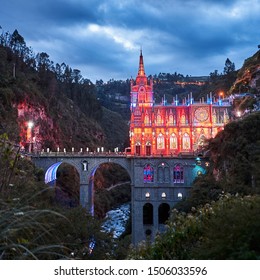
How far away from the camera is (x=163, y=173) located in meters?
54.8

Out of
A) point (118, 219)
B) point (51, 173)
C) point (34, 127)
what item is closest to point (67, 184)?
point (51, 173)

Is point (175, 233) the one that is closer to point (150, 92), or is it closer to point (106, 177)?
point (150, 92)

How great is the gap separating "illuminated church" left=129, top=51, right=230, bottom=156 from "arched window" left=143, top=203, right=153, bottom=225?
1061 cm

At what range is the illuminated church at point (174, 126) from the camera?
6306 cm

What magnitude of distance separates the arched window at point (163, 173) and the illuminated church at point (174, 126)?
7.68 meters

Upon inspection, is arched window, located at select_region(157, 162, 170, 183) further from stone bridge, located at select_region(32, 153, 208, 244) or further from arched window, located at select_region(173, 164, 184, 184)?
arched window, located at select_region(173, 164, 184, 184)

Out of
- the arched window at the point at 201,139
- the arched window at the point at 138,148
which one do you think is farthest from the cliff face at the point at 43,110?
the arched window at the point at 201,139

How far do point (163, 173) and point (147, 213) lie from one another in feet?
24.1

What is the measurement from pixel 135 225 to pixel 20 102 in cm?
3129

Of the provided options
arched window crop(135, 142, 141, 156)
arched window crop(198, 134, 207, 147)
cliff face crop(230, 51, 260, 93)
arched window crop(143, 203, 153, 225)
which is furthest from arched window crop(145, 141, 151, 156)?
cliff face crop(230, 51, 260, 93)

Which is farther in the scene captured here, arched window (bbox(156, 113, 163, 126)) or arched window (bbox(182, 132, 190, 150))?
arched window (bbox(156, 113, 163, 126))

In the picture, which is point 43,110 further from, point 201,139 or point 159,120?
point 201,139

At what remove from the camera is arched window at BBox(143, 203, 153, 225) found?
5581 cm
